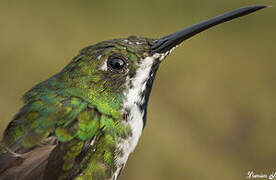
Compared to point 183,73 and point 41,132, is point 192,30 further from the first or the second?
point 183,73

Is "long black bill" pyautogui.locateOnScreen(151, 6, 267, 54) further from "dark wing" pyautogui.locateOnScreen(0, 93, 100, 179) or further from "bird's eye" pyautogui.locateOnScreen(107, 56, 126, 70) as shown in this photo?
"dark wing" pyautogui.locateOnScreen(0, 93, 100, 179)

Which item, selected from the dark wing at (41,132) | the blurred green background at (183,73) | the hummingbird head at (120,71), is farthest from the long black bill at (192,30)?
the blurred green background at (183,73)

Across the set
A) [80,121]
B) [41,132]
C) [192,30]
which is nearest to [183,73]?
[192,30]

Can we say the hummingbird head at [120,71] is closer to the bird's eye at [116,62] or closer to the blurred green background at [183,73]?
the bird's eye at [116,62]

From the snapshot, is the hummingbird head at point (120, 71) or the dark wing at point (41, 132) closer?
the dark wing at point (41, 132)

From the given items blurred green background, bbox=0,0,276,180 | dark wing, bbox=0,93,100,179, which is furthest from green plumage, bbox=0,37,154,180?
blurred green background, bbox=0,0,276,180

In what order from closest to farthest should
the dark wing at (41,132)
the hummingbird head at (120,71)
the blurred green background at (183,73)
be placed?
1. the dark wing at (41,132)
2. the hummingbird head at (120,71)
3. the blurred green background at (183,73)

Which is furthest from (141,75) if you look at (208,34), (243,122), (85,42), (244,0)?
(244,0)
